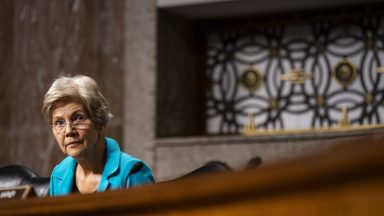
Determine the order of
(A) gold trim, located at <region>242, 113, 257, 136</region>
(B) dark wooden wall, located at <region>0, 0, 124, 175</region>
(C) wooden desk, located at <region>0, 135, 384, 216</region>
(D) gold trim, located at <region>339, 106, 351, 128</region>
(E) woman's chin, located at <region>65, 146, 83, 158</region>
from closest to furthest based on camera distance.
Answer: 1. (C) wooden desk, located at <region>0, 135, 384, 216</region>
2. (E) woman's chin, located at <region>65, 146, 83, 158</region>
3. (D) gold trim, located at <region>339, 106, 351, 128</region>
4. (A) gold trim, located at <region>242, 113, 257, 136</region>
5. (B) dark wooden wall, located at <region>0, 0, 124, 175</region>

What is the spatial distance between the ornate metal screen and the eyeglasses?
3.83 m

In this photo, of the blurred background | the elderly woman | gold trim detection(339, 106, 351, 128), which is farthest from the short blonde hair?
gold trim detection(339, 106, 351, 128)

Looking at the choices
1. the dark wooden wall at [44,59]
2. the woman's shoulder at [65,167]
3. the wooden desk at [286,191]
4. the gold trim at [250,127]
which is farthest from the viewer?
the dark wooden wall at [44,59]

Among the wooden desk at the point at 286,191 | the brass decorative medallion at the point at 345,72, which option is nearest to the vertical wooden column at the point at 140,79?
the brass decorative medallion at the point at 345,72

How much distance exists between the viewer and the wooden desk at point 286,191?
0.49 meters

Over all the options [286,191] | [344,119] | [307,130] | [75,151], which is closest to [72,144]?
[75,151]

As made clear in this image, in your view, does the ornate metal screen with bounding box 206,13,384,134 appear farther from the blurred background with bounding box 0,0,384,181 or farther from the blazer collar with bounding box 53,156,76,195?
the blazer collar with bounding box 53,156,76,195

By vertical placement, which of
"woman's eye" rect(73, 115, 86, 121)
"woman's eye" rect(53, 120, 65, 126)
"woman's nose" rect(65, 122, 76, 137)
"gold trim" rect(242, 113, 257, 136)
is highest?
"woman's eye" rect(73, 115, 86, 121)

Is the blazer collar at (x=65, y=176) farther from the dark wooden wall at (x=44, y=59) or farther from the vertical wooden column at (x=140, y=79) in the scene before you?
the dark wooden wall at (x=44, y=59)

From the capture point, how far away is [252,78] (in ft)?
22.4

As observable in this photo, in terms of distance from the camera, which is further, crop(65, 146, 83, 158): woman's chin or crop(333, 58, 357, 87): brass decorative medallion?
→ crop(333, 58, 357, 87): brass decorative medallion

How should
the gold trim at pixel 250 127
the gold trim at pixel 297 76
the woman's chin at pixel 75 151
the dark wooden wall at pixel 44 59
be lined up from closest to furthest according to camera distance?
the woman's chin at pixel 75 151
the gold trim at pixel 297 76
the gold trim at pixel 250 127
the dark wooden wall at pixel 44 59

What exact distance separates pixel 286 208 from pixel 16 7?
289 inches

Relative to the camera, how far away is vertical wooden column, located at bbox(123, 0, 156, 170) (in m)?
6.69
